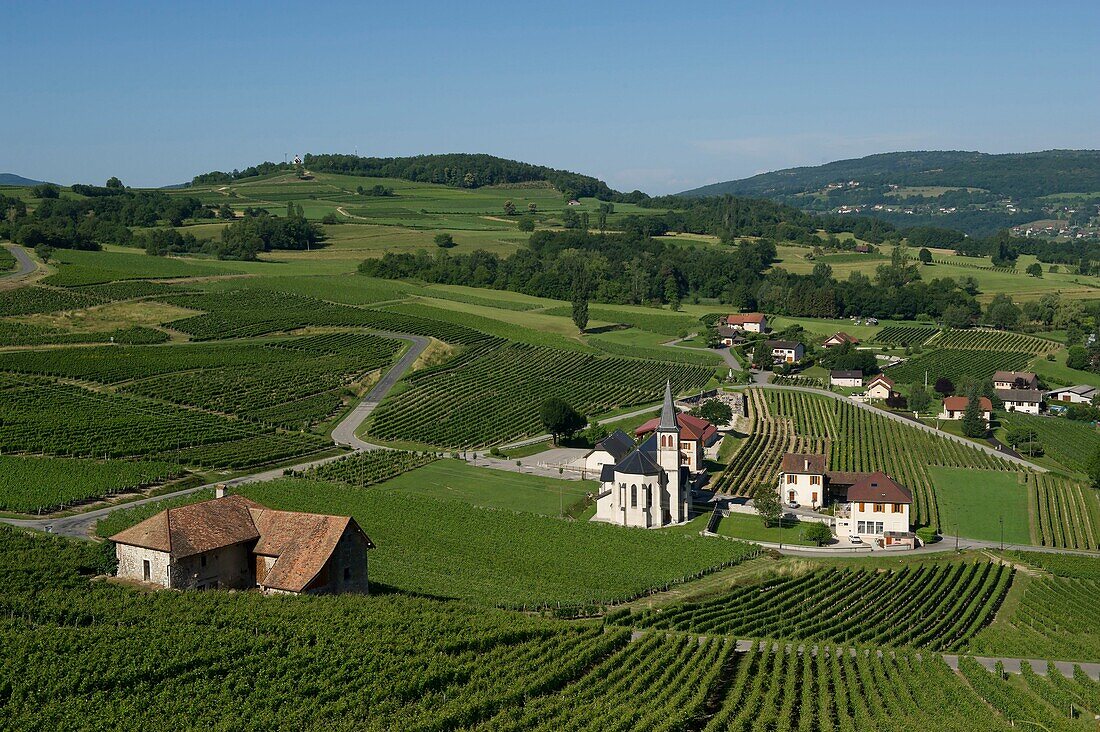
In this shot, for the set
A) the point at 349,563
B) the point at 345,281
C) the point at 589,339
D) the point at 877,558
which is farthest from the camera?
the point at 345,281

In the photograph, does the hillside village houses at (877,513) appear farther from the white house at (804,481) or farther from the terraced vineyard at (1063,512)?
the terraced vineyard at (1063,512)

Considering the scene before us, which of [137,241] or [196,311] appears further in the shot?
[137,241]

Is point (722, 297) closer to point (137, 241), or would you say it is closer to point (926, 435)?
point (926, 435)

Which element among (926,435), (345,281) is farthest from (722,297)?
(926,435)

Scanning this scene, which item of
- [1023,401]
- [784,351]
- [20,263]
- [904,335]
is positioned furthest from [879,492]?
[20,263]

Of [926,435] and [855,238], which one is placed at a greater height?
[855,238]

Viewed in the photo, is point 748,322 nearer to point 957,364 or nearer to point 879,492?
point 957,364

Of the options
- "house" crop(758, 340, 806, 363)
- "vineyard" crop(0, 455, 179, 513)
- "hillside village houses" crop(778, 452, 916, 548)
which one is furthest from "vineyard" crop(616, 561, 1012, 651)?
"house" crop(758, 340, 806, 363)
